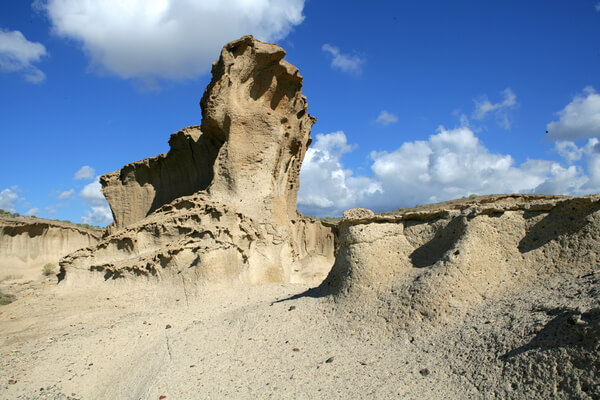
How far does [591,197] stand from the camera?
4.57 meters

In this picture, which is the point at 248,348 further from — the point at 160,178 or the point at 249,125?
the point at 160,178

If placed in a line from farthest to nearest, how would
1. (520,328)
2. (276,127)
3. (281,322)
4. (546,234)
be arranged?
(276,127), (281,322), (546,234), (520,328)

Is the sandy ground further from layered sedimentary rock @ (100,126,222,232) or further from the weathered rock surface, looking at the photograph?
layered sedimentary rock @ (100,126,222,232)

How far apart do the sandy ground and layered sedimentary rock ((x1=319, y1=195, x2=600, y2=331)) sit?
251 millimetres

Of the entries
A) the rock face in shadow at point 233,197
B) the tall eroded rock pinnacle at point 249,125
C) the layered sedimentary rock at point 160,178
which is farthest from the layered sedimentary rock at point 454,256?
the layered sedimentary rock at point 160,178

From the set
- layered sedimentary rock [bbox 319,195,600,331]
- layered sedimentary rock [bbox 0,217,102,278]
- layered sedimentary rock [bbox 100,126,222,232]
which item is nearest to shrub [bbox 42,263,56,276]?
layered sedimentary rock [bbox 0,217,102,278]

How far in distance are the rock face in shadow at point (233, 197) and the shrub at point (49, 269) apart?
4.85 m

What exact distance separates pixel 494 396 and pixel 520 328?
2.51ft

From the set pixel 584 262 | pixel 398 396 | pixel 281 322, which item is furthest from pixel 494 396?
pixel 281 322

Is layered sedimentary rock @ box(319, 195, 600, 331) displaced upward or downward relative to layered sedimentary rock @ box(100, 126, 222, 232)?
downward

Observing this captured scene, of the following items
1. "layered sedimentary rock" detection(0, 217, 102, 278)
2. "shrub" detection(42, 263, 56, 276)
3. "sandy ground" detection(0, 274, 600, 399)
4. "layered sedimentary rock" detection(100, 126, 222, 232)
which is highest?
"layered sedimentary rock" detection(100, 126, 222, 232)

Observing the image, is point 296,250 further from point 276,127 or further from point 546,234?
point 546,234

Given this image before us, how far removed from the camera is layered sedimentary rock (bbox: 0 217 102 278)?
14.9 meters

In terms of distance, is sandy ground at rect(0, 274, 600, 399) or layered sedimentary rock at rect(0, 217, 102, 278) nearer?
sandy ground at rect(0, 274, 600, 399)
